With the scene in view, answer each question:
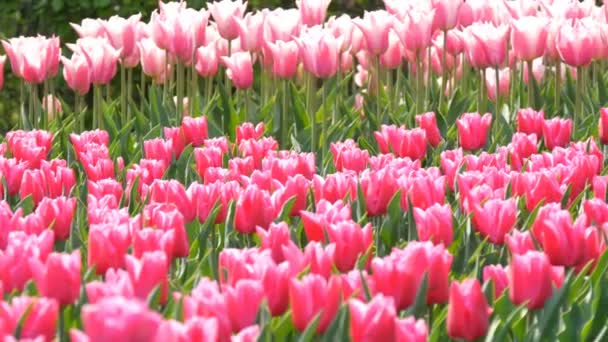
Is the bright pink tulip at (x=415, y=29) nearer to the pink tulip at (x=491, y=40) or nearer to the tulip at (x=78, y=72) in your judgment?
the pink tulip at (x=491, y=40)

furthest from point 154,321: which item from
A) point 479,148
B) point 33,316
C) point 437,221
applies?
point 479,148

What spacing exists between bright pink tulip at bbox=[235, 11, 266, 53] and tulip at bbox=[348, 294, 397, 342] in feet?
11.4

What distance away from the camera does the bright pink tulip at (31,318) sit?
191 cm

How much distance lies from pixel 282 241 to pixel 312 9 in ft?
10.7

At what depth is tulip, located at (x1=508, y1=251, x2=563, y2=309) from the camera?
2.23 metres

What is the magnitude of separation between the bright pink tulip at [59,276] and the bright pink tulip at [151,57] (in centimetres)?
343

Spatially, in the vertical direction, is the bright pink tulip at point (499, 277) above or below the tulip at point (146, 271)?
below

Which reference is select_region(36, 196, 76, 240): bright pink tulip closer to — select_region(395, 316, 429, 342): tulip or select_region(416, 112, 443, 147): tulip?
select_region(395, 316, 429, 342): tulip

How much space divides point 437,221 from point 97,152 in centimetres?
152

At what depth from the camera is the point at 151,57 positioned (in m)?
5.63

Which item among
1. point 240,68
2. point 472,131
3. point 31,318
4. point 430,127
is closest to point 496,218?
Result: point 31,318

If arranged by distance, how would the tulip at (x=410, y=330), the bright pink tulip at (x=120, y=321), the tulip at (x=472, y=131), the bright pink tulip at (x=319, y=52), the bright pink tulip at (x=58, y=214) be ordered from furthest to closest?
the bright pink tulip at (x=319, y=52) < the tulip at (x=472, y=131) < the bright pink tulip at (x=58, y=214) < the tulip at (x=410, y=330) < the bright pink tulip at (x=120, y=321)

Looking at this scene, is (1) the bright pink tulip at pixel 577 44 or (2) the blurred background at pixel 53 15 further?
(2) the blurred background at pixel 53 15

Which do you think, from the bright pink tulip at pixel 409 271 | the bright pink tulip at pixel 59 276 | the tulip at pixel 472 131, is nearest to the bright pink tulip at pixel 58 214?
the bright pink tulip at pixel 59 276
